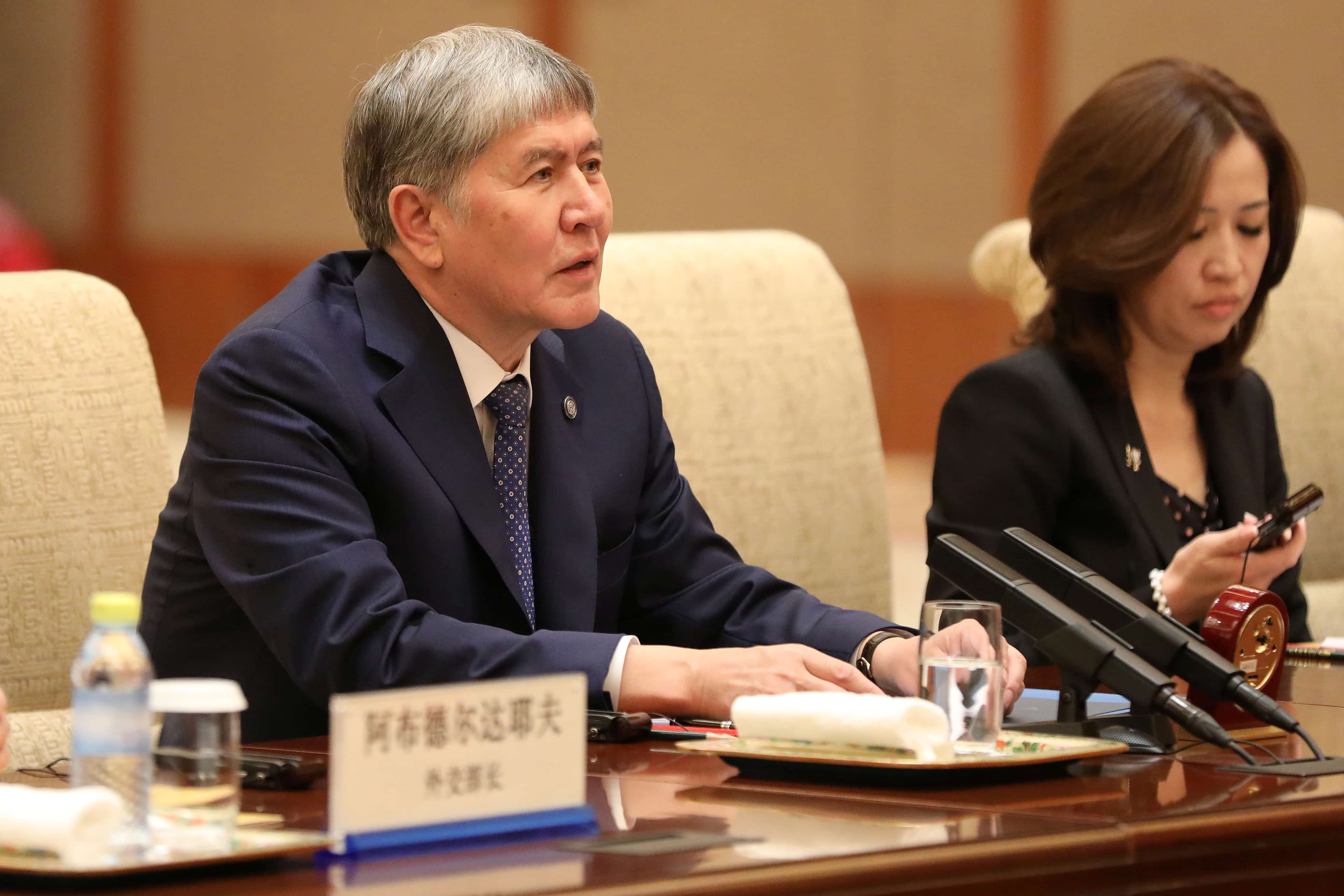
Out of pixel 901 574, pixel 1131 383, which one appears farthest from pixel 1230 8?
pixel 1131 383

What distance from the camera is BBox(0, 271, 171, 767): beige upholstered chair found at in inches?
79.7

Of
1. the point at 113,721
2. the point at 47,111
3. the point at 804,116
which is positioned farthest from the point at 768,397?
the point at 47,111

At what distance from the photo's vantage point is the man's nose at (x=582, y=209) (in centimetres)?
181

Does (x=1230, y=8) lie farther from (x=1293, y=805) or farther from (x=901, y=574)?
(x=1293, y=805)

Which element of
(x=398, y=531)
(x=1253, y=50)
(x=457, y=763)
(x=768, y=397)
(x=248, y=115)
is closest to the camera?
(x=457, y=763)

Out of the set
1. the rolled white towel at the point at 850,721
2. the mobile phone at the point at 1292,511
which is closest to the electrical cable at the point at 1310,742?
the rolled white towel at the point at 850,721

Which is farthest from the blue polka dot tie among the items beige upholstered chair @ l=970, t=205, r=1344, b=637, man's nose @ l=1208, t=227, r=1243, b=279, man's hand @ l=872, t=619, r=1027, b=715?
beige upholstered chair @ l=970, t=205, r=1344, b=637

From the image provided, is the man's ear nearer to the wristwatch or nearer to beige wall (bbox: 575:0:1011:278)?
the wristwatch

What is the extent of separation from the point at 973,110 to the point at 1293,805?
5.52m

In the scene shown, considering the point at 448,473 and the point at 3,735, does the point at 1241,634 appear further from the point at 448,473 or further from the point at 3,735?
the point at 3,735

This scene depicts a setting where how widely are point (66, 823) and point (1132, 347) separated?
1.93m

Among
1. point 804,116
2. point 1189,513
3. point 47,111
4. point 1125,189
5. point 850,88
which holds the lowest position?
point 1189,513

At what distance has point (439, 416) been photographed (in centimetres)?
175

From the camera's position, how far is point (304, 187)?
24.6ft
